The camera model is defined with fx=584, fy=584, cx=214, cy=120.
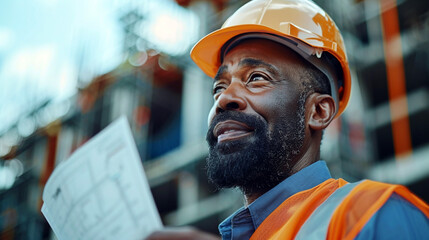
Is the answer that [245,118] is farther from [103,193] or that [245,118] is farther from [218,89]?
[103,193]

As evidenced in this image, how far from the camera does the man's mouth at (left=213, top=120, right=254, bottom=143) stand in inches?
90.0

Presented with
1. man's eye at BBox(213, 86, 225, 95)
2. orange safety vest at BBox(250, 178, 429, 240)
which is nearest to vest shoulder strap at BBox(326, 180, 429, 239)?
orange safety vest at BBox(250, 178, 429, 240)

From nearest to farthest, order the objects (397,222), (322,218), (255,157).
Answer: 1. (397,222)
2. (322,218)
3. (255,157)

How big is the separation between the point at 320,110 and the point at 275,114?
261mm

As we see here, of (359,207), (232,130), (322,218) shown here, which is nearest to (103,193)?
(232,130)

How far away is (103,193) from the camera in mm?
2186

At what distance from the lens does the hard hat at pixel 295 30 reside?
2461 millimetres

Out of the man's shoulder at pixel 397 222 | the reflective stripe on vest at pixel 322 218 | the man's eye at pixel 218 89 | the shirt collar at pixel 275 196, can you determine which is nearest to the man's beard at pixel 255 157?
the shirt collar at pixel 275 196

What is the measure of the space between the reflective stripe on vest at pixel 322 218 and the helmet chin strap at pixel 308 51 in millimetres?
884

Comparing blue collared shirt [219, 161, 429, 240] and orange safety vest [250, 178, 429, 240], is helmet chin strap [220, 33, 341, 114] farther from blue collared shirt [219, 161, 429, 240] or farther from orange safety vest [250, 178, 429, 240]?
orange safety vest [250, 178, 429, 240]

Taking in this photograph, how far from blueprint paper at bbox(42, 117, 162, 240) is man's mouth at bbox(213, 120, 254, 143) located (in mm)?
360

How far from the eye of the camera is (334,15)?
10.2 metres

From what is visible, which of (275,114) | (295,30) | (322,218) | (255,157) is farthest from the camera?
(295,30)

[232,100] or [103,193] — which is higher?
[232,100]
